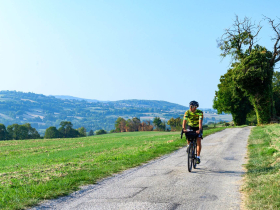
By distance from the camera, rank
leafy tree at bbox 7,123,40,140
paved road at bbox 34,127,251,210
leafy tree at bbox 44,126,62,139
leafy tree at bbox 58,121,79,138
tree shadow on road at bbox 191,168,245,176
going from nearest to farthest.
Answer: paved road at bbox 34,127,251,210
tree shadow on road at bbox 191,168,245,176
leafy tree at bbox 7,123,40,140
leafy tree at bbox 44,126,62,139
leafy tree at bbox 58,121,79,138

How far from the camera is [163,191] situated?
7.30m

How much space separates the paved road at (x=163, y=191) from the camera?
617 cm

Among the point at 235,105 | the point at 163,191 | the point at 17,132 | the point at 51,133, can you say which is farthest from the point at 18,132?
the point at 163,191

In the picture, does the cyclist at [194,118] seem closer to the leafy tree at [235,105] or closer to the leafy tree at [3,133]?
the leafy tree at [235,105]

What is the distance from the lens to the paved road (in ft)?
20.2

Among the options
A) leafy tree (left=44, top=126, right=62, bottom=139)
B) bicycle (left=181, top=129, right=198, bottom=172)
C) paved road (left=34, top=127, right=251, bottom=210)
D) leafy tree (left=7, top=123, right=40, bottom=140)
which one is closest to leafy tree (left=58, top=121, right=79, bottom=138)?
leafy tree (left=44, top=126, right=62, bottom=139)

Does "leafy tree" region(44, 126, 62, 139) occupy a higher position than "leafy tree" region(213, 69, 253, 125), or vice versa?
"leafy tree" region(213, 69, 253, 125)

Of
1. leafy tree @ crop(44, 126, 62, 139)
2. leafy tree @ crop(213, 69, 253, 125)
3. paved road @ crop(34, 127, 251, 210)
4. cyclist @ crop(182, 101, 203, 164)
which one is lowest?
leafy tree @ crop(44, 126, 62, 139)

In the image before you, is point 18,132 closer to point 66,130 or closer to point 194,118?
point 66,130

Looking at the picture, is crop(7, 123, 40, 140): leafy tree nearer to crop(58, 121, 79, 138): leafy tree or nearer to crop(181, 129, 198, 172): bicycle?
crop(58, 121, 79, 138): leafy tree

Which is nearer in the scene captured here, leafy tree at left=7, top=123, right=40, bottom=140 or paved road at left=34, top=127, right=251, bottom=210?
paved road at left=34, top=127, right=251, bottom=210

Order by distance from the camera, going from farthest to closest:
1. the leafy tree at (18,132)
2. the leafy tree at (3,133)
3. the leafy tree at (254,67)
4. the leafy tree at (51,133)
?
the leafy tree at (51,133), the leafy tree at (18,132), the leafy tree at (3,133), the leafy tree at (254,67)

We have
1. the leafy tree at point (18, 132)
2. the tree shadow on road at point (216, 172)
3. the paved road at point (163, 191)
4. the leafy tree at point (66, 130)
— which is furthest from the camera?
the leafy tree at point (66, 130)

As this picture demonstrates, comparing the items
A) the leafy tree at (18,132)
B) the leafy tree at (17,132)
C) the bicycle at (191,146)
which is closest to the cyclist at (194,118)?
the bicycle at (191,146)
